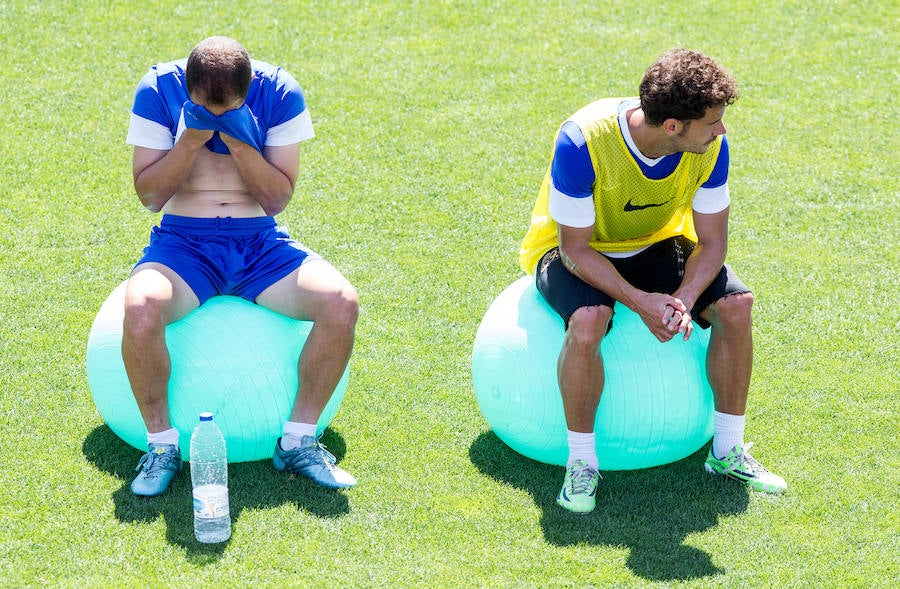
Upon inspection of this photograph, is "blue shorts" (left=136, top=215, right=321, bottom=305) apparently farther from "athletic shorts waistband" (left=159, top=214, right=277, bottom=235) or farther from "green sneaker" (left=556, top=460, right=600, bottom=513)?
"green sneaker" (left=556, top=460, right=600, bottom=513)

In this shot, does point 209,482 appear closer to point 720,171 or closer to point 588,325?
point 588,325

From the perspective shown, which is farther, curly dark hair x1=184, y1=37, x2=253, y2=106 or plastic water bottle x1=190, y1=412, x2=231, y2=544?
curly dark hair x1=184, y1=37, x2=253, y2=106

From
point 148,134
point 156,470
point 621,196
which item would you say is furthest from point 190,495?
point 621,196

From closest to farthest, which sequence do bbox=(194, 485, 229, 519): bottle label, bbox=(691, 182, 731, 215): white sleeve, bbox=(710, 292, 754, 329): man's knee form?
1. bbox=(194, 485, 229, 519): bottle label
2. bbox=(710, 292, 754, 329): man's knee
3. bbox=(691, 182, 731, 215): white sleeve

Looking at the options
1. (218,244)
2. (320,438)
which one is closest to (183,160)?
(218,244)

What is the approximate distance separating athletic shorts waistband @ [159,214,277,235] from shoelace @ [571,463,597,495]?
1785 millimetres

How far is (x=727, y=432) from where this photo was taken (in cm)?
545

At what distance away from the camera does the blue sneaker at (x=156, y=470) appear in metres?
5.18

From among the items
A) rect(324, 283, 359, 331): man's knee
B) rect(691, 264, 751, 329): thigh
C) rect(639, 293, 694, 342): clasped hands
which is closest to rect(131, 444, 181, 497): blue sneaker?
rect(324, 283, 359, 331): man's knee

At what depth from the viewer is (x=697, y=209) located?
17.9 ft

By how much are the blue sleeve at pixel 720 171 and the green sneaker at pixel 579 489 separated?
133 cm

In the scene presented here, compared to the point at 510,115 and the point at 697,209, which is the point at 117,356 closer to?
the point at 697,209

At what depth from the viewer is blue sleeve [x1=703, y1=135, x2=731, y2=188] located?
5.36 m

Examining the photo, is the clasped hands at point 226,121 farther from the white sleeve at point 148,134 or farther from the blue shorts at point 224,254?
the blue shorts at point 224,254
